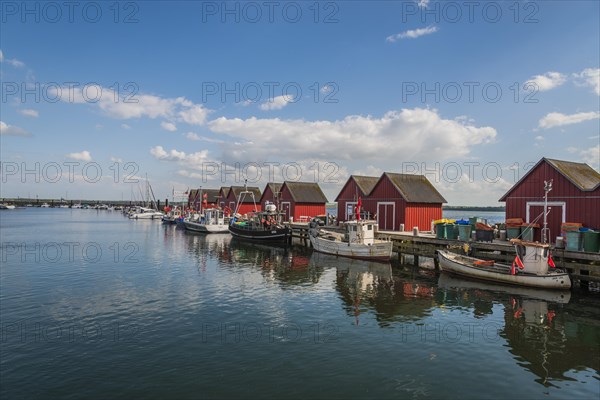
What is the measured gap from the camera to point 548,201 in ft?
86.6

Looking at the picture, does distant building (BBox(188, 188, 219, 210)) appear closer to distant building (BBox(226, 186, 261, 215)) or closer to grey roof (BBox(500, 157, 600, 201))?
distant building (BBox(226, 186, 261, 215))

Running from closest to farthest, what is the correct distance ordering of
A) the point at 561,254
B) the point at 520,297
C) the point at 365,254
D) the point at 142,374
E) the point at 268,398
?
the point at 268,398 → the point at 142,374 → the point at 520,297 → the point at 561,254 → the point at 365,254

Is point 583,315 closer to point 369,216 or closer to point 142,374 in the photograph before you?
point 142,374

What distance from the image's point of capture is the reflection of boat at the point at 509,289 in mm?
20141

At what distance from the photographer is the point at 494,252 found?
86.0ft

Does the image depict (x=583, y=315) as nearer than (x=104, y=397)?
No

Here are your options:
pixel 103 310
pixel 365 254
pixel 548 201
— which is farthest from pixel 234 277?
pixel 548 201

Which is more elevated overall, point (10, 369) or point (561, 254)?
point (561, 254)

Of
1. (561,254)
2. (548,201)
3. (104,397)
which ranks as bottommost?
(104,397)

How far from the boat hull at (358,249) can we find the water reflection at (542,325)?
8.07 metres

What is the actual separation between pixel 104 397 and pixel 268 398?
4140 mm

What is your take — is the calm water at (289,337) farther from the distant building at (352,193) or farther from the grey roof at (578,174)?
the distant building at (352,193)

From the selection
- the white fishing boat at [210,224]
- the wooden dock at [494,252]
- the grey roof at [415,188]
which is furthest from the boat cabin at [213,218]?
the wooden dock at [494,252]

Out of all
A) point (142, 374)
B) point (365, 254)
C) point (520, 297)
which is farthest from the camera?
point (365, 254)
